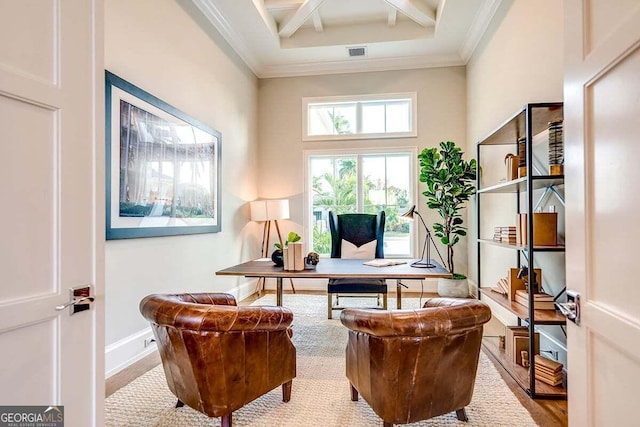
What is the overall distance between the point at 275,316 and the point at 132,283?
60.1 inches

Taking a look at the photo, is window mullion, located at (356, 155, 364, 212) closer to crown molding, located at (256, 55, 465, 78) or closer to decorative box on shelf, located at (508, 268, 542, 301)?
crown molding, located at (256, 55, 465, 78)

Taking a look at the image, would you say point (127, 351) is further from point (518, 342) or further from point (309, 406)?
point (518, 342)

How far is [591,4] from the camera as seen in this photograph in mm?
962

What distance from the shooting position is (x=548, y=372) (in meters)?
2.13

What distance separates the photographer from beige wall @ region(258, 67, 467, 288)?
5.00 m

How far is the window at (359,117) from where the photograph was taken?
16.9 ft

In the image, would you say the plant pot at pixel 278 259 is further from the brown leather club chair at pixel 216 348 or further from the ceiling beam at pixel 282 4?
the ceiling beam at pixel 282 4

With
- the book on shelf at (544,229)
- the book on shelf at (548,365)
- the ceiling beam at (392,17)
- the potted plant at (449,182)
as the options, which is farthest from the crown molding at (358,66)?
the book on shelf at (548,365)

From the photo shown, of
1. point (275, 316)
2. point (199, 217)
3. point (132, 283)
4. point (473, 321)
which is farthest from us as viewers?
point (199, 217)

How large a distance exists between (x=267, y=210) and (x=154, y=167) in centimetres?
209

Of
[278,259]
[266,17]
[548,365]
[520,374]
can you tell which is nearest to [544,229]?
[548,365]
